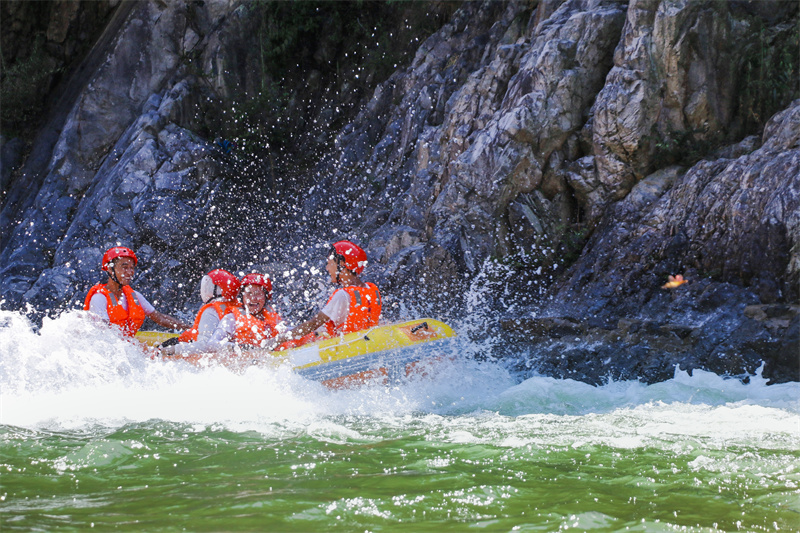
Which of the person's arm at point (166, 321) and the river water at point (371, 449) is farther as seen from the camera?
the person's arm at point (166, 321)

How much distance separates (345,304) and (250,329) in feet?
2.92

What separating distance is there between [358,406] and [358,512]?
2960mm

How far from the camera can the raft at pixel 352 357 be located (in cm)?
585

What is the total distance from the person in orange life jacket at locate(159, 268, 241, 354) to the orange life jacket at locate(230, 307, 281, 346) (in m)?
0.12

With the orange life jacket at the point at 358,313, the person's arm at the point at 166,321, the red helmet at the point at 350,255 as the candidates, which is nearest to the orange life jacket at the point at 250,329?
the orange life jacket at the point at 358,313

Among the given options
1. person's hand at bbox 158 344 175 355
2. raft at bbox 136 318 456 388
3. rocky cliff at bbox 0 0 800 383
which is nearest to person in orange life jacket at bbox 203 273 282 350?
raft at bbox 136 318 456 388

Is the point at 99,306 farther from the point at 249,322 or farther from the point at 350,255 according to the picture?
the point at 350,255

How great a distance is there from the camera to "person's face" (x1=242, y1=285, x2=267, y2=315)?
594cm

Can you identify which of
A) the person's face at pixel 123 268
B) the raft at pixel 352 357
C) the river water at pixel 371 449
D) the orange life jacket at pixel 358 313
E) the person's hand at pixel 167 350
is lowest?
the river water at pixel 371 449

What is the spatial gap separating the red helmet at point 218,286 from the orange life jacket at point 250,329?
0.23 m

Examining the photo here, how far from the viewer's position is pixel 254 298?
5984mm

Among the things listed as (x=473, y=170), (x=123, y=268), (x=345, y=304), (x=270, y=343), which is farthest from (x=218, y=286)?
(x=473, y=170)

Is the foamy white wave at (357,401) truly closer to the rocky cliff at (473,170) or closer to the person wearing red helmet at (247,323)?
the person wearing red helmet at (247,323)

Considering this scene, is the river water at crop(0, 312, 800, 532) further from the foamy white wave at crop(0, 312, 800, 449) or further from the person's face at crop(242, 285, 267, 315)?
the person's face at crop(242, 285, 267, 315)
